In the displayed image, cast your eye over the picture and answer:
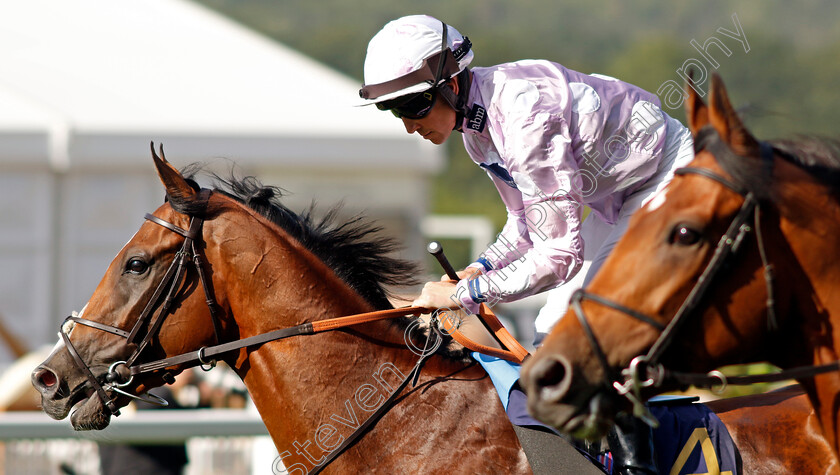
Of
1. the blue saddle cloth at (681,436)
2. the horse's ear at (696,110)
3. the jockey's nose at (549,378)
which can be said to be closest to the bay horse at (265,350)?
the blue saddle cloth at (681,436)

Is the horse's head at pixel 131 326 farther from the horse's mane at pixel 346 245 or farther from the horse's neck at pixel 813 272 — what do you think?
the horse's neck at pixel 813 272

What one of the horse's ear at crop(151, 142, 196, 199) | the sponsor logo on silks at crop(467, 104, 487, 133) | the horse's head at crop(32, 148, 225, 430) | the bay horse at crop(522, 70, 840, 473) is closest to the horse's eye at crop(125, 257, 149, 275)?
the horse's head at crop(32, 148, 225, 430)

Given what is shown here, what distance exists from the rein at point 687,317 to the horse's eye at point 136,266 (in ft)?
5.65

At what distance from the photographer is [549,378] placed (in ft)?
6.62

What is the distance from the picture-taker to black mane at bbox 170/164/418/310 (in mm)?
3273

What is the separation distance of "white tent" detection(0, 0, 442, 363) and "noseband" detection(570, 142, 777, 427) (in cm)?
687

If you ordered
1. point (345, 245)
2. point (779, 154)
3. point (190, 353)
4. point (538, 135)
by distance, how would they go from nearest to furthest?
point (779, 154), point (538, 135), point (190, 353), point (345, 245)

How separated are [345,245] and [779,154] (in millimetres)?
1731

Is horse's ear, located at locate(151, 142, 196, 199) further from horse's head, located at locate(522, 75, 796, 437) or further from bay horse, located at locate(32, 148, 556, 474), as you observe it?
horse's head, located at locate(522, 75, 796, 437)

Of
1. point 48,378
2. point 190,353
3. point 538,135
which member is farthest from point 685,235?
point 48,378

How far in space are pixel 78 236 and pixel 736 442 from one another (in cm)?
809

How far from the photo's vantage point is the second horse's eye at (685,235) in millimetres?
1963

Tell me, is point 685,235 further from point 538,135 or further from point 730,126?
point 538,135

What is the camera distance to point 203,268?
10.0 feet
